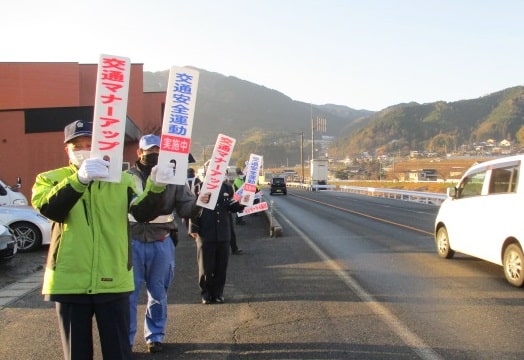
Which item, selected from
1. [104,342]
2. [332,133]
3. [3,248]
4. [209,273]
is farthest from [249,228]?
[332,133]

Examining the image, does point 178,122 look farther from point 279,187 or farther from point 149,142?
point 279,187

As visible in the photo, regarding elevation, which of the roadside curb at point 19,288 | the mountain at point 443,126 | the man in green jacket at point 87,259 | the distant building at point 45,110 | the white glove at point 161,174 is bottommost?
the roadside curb at point 19,288

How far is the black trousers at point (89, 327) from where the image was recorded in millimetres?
3309

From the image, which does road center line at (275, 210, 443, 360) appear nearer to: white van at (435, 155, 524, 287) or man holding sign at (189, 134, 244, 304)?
man holding sign at (189, 134, 244, 304)

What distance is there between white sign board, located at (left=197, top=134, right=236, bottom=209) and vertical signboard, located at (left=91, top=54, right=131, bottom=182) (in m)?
2.59

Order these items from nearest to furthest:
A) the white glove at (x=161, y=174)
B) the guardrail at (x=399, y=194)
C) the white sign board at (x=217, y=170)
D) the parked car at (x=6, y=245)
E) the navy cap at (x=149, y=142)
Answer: the white glove at (x=161, y=174)
the navy cap at (x=149, y=142)
the white sign board at (x=217, y=170)
the parked car at (x=6, y=245)
the guardrail at (x=399, y=194)

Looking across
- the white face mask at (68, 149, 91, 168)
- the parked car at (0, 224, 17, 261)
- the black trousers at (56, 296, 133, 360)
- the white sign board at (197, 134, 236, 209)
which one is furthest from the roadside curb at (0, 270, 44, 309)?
the white face mask at (68, 149, 91, 168)

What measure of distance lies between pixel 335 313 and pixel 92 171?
4324 millimetres

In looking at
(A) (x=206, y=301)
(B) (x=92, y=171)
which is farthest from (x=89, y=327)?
(A) (x=206, y=301)

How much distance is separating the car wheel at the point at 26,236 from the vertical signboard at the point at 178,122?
9317 millimetres

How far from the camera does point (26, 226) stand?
12.3 meters

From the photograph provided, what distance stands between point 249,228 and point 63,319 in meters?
14.7

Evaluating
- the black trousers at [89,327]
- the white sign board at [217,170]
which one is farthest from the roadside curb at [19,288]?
the black trousers at [89,327]

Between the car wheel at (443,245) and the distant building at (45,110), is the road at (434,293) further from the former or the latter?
the distant building at (45,110)
